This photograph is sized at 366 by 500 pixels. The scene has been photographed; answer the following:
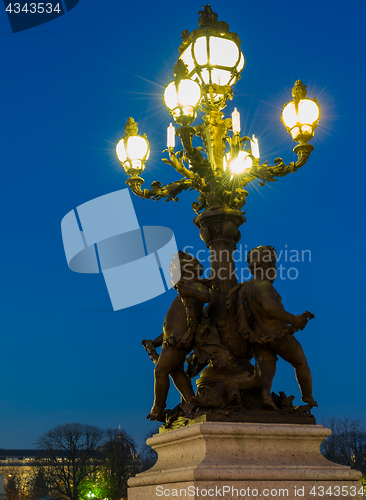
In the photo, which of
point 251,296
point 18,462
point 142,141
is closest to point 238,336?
point 251,296

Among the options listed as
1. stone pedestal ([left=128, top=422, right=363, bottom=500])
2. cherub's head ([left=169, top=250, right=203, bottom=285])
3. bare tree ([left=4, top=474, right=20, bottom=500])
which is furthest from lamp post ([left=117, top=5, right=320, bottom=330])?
bare tree ([left=4, top=474, right=20, bottom=500])

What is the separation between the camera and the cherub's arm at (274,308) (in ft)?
20.6

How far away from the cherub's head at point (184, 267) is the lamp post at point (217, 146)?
411mm

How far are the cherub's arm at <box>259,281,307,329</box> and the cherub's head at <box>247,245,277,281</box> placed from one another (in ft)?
0.68

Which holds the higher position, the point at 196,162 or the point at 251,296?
the point at 196,162

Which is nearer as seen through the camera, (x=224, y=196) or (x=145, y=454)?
(x=224, y=196)

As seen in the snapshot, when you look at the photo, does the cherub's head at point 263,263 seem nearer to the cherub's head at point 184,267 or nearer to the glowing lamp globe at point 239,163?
the cherub's head at point 184,267

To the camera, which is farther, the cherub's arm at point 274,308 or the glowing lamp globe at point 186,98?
the glowing lamp globe at point 186,98

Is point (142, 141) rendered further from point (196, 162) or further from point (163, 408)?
point (163, 408)

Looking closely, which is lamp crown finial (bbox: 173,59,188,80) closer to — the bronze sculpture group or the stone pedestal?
the bronze sculpture group

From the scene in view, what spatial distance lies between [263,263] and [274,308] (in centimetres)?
74

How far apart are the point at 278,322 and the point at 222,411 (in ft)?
4.40

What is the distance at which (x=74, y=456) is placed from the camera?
172 feet

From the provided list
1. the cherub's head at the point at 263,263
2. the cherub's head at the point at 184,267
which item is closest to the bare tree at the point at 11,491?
the cherub's head at the point at 184,267
